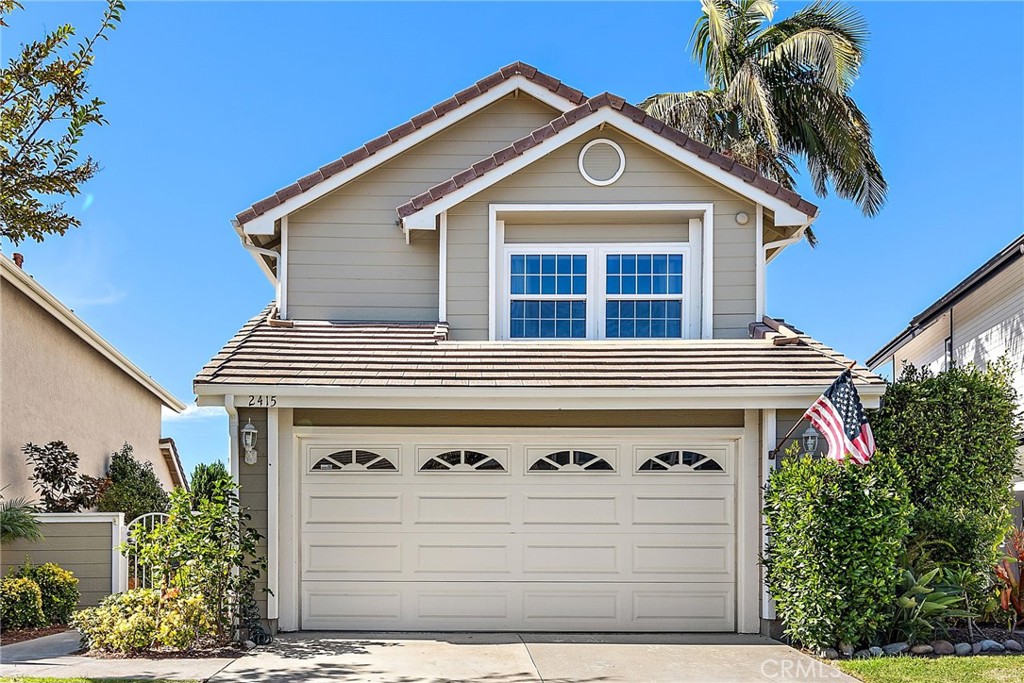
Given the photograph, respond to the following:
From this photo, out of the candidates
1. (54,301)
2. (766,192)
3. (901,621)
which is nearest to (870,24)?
(766,192)

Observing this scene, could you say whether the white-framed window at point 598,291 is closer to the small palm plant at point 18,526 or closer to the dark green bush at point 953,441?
the dark green bush at point 953,441

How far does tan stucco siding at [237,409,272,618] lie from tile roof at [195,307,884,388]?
0.58 m

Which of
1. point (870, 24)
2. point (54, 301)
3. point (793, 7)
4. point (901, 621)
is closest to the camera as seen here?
point (901, 621)

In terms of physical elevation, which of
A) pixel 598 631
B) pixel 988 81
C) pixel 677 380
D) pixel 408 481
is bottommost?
pixel 598 631

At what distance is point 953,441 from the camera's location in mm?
10594

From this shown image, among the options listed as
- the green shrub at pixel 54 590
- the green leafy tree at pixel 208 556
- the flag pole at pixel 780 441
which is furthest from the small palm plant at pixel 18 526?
the flag pole at pixel 780 441

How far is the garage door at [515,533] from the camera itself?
10.2 m

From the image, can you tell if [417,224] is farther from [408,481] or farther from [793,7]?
[793,7]

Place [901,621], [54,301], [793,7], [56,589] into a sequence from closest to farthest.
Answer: [901,621] → [56,589] → [54,301] → [793,7]

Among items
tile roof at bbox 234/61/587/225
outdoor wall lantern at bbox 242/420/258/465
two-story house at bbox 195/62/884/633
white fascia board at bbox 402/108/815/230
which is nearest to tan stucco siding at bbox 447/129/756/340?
two-story house at bbox 195/62/884/633

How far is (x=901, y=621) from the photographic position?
911 centimetres

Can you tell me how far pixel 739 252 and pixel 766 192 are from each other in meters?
0.80

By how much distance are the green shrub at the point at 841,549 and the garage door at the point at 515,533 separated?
1.36m

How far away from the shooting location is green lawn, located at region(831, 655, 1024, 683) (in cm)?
786
